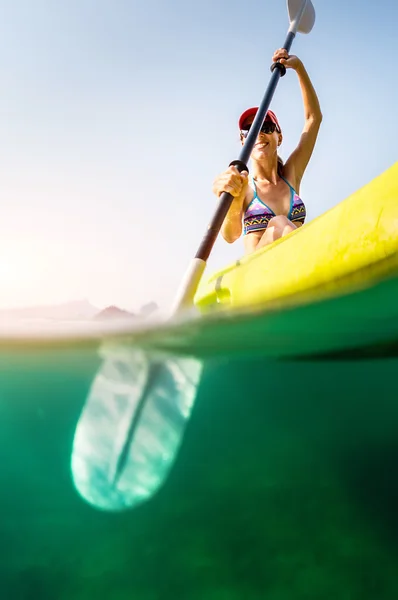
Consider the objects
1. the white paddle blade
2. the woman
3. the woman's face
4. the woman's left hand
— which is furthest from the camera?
the white paddle blade

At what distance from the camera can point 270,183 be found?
3691mm

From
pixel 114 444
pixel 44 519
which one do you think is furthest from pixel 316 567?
pixel 44 519

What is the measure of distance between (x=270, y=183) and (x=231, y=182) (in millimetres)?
758

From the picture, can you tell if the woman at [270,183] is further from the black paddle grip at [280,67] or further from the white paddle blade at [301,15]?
the white paddle blade at [301,15]

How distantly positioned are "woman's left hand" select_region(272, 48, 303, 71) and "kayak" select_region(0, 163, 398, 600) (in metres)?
3.05

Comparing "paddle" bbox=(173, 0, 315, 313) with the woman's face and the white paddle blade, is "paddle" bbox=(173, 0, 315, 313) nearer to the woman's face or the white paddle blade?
the white paddle blade

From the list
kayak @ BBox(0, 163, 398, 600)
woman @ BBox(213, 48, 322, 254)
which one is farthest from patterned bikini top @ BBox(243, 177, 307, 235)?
kayak @ BBox(0, 163, 398, 600)

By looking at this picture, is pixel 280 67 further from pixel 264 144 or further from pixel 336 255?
pixel 336 255

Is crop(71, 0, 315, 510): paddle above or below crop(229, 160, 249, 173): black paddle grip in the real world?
below

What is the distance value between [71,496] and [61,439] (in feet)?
0.63

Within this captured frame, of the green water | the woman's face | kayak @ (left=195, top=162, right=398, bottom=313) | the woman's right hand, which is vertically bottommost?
the green water

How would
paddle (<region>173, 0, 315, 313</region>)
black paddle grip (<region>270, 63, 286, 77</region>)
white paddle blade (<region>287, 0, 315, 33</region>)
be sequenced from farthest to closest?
white paddle blade (<region>287, 0, 315, 33</region>) < black paddle grip (<region>270, 63, 286, 77</region>) < paddle (<region>173, 0, 315, 313</region>)

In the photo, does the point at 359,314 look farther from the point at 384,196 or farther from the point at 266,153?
the point at 266,153

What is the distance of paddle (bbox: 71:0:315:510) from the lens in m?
1.43
